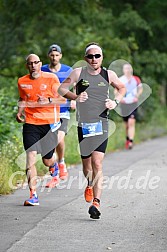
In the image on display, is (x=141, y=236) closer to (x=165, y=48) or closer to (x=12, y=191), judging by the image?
(x=12, y=191)

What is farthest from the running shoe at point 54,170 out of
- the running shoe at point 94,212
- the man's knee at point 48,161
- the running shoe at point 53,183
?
the running shoe at point 94,212

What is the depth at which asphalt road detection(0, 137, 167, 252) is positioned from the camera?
26.4 ft

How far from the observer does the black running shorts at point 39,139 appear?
35.7 feet

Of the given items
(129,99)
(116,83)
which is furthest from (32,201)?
(129,99)

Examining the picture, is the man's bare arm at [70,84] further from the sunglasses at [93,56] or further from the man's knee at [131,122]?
the man's knee at [131,122]

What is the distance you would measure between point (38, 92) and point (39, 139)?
0.61m

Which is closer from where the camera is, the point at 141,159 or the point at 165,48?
the point at 141,159

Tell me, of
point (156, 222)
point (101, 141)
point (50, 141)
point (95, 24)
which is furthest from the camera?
point (95, 24)

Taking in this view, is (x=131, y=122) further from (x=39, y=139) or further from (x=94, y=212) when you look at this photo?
(x=94, y=212)

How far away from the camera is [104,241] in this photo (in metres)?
8.20

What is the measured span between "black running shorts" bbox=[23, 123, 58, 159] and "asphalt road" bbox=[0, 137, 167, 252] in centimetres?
66

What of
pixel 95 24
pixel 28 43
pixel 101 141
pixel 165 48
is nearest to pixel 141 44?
pixel 165 48

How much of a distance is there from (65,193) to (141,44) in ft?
59.3

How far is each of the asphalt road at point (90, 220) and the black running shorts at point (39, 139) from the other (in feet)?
2.15
